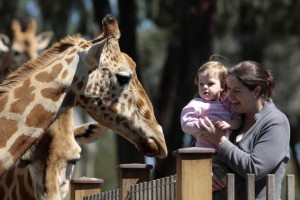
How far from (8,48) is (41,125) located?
10286 millimetres

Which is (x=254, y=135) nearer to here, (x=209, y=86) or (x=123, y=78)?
(x=209, y=86)

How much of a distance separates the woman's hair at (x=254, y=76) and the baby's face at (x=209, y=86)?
0.35m

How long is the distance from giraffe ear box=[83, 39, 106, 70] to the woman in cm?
90

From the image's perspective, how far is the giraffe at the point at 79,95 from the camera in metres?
7.46

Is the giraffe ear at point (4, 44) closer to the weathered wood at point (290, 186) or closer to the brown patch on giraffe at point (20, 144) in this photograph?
the brown patch on giraffe at point (20, 144)

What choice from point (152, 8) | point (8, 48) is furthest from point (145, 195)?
point (152, 8)

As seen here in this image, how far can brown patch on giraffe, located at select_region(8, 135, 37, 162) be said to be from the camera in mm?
7434

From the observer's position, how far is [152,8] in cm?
2333

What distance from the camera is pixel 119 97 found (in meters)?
7.73

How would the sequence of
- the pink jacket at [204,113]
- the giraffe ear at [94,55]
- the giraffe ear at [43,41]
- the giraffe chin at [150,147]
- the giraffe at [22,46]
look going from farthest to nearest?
the giraffe ear at [43,41]
the giraffe at [22,46]
the giraffe chin at [150,147]
the giraffe ear at [94,55]
the pink jacket at [204,113]

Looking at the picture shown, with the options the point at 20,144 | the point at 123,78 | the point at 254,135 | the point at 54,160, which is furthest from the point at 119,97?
the point at 254,135

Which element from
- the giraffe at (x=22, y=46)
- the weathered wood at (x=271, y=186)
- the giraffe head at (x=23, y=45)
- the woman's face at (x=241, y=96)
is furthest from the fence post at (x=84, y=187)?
the giraffe head at (x=23, y=45)

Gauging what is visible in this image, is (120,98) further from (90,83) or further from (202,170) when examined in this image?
(202,170)

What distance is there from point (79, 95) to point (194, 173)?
144 centimetres
